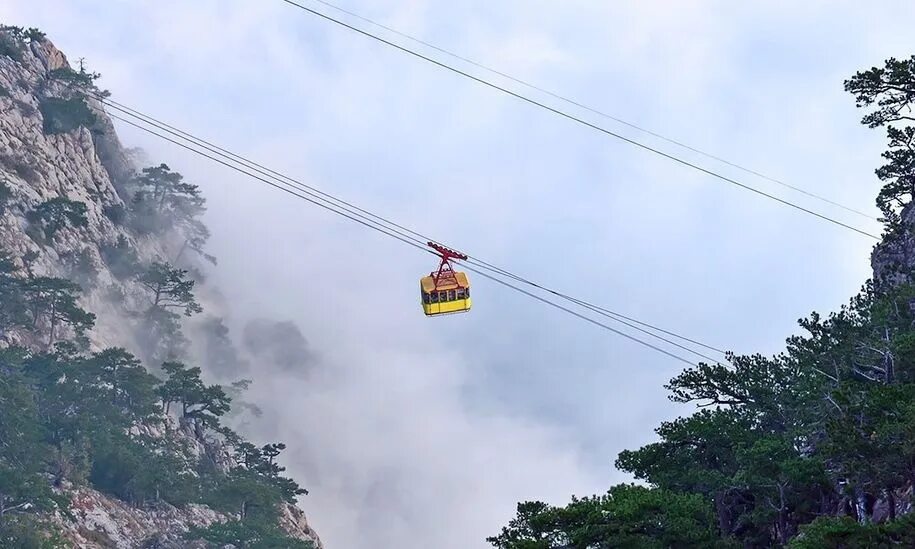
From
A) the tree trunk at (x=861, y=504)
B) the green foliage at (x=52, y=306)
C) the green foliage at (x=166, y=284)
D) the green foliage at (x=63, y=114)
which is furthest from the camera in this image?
the green foliage at (x=166, y=284)

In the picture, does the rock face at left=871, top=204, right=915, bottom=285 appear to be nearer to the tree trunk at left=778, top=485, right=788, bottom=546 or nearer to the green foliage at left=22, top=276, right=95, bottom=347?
the tree trunk at left=778, top=485, right=788, bottom=546

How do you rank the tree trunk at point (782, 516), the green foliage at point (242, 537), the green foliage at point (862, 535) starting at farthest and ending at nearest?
1. the green foliage at point (242, 537)
2. the tree trunk at point (782, 516)
3. the green foliage at point (862, 535)

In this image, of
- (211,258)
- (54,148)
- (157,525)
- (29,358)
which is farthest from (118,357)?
(211,258)

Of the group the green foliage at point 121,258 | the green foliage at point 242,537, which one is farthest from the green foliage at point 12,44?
the green foliage at point 242,537

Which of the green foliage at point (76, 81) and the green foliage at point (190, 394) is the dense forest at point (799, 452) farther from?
the green foliage at point (76, 81)

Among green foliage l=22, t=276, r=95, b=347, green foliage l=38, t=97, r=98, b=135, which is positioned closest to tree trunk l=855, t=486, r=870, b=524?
green foliage l=22, t=276, r=95, b=347
